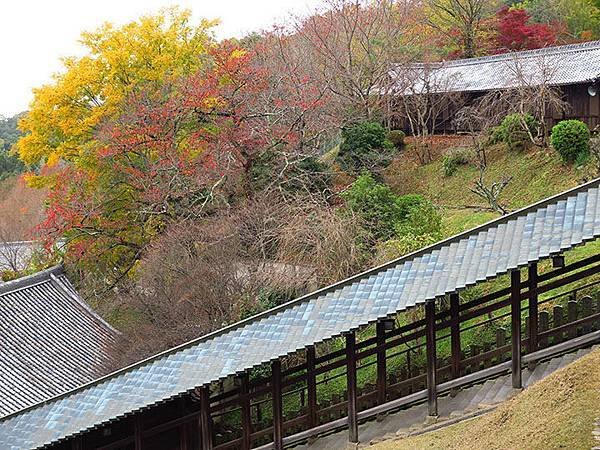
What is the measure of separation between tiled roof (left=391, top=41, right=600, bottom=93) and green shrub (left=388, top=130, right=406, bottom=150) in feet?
6.44

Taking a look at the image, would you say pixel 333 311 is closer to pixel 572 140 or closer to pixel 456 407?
pixel 456 407

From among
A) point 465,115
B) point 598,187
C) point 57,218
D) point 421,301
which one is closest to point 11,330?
point 57,218

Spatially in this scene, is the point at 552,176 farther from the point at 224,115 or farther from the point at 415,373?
the point at 415,373

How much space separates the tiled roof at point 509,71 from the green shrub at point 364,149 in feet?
10.2

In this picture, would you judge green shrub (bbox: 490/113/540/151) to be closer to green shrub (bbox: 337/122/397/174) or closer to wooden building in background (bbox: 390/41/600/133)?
wooden building in background (bbox: 390/41/600/133)

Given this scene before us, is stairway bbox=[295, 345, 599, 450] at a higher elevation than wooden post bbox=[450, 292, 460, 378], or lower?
lower

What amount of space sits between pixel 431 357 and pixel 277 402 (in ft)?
8.97

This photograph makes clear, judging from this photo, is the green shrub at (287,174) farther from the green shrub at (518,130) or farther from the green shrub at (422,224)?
the green shrub at (518,130)

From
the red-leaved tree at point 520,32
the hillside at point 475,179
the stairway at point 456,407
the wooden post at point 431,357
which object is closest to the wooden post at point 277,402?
the stairway at point 456,407

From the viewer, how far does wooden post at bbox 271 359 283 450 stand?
1300 centimetres

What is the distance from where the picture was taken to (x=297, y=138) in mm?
27609

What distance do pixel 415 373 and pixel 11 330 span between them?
36.8 ft

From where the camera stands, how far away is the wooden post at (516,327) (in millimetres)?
11883

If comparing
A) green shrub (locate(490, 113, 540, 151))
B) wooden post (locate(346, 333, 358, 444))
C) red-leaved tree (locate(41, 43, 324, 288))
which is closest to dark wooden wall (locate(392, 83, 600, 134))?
green shrub (locate(490, 113, 540, 151))
